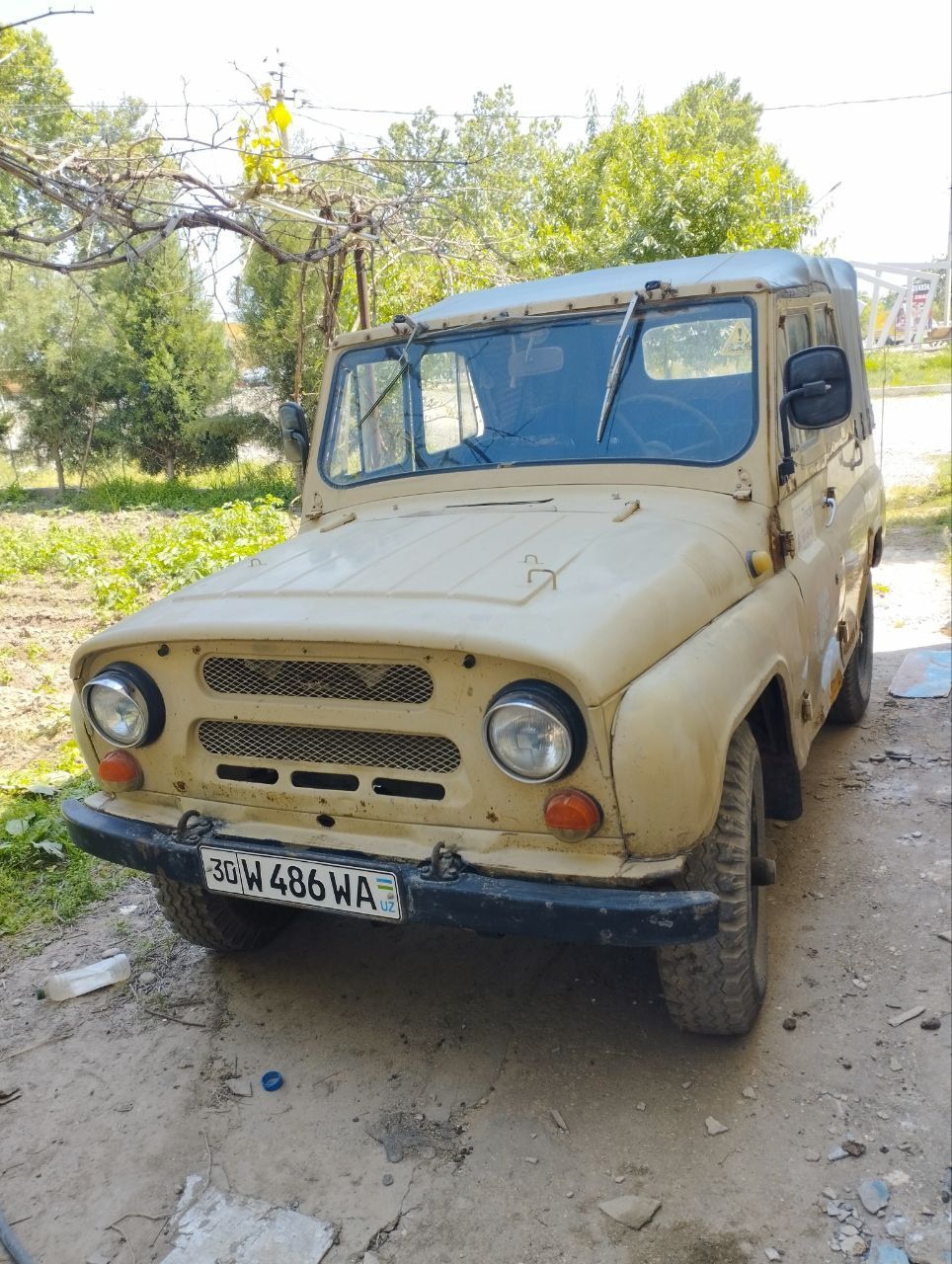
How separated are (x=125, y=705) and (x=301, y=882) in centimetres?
70

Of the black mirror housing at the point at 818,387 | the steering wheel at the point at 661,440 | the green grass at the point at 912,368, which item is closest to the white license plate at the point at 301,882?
the steering wheel at the point at 661,440

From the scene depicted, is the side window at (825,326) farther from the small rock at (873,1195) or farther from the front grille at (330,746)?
the small rock at (873,1195)

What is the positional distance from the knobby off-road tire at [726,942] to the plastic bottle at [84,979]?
6.14ft

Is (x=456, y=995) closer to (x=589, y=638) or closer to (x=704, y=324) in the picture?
(x=589, y=638)

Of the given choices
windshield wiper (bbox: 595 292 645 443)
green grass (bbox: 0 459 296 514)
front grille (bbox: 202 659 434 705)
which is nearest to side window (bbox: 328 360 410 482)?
windshield wiper (bbox: 595 292 645 443)

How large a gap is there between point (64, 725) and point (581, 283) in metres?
3.69

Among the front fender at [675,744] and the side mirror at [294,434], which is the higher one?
the side mirror at [294,434]

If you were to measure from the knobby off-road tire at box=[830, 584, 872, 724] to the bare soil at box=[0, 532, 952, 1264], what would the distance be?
1.28 metres

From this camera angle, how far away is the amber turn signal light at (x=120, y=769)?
9.34 feet

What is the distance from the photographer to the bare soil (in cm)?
232

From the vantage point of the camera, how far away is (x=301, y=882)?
2572mm

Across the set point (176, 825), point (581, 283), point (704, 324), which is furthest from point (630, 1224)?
point (581, 283)

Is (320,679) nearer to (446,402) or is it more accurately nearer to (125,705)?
(125,705)

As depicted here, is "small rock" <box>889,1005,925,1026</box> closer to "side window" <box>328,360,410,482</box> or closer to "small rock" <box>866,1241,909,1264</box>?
"small rock" <box>866,1241,909,1264</box>
